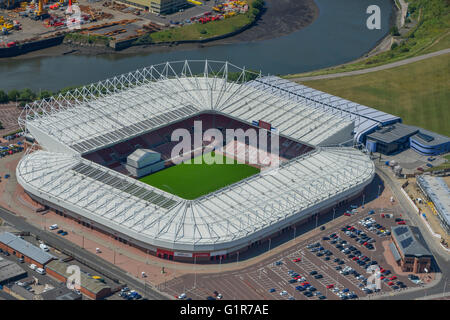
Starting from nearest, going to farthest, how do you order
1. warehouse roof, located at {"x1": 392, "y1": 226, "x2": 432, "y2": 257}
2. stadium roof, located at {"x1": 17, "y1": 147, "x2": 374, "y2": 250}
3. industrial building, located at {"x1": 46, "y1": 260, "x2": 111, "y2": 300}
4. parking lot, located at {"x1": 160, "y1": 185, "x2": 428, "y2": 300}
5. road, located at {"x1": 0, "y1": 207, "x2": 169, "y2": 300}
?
industrial building, located at {"x1": 46, "y1": 260, "x2": 111, "y2": 300} → road, located at {"x1": 0, "y1": 207, "x2": 169, "y2": 300} → parking lot, located at {"x1": 160, "y1": 185, "x2": 428, "y2": 300} → warehouse roof, located at {"x1": 392, "y1": 226, "x2": 432, "y2": 257} → stadium roof, located at {"x1": 17, "y1": 147, "x2": 374, "y2": 250}

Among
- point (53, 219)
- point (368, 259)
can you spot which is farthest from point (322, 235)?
point (53, 219)

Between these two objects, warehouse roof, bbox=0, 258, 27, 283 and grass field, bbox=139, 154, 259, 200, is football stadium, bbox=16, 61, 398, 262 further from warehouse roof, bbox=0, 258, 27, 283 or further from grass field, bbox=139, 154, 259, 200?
warehouse roof, bbox=0, 258, 27, 283

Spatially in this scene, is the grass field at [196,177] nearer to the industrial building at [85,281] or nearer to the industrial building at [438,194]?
the industrial building at [85,281]

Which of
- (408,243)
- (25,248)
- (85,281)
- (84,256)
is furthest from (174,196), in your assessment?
(408,243)

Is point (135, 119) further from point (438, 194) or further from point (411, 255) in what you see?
point (411, 255)

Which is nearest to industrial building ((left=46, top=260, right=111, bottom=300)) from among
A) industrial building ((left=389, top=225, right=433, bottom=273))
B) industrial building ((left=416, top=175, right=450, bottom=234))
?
industrial building ((left=389, top=225, right=433, bottom=273))

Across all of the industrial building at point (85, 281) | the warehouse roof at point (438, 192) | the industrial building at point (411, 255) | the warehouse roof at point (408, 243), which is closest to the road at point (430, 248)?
the industrial building at point (411, 255)
